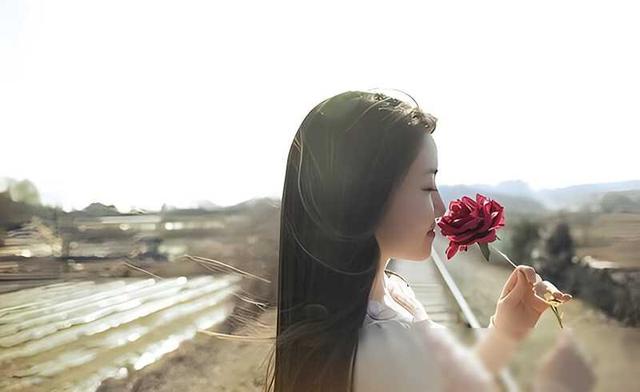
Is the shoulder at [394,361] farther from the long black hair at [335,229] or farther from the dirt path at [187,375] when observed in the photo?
the dirt path at [187,375]

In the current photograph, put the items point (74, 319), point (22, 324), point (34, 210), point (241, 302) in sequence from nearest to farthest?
point (241, 302) < point (34, 210) < point (22, 324) < point (74, 319)

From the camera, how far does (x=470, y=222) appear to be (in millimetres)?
512

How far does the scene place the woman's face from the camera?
48 cm

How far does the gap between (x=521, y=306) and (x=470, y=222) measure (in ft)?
0.31

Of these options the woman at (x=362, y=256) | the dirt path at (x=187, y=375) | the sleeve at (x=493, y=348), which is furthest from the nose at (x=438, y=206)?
the dirt path at (x=187, y=375)

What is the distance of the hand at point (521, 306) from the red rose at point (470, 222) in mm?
47

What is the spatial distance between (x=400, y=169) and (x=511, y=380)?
0.21 metres

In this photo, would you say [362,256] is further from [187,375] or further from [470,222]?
[187,375]

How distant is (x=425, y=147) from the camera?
485 mm

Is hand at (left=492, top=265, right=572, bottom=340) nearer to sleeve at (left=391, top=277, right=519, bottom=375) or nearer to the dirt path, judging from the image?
sleeve at (left=391, top=277, right=519, bottom=375)

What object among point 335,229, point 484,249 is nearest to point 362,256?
point 335,229

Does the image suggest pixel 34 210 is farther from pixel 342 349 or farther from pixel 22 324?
pixel 342 349

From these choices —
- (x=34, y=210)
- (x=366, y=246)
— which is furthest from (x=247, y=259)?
(x=34, y=210)

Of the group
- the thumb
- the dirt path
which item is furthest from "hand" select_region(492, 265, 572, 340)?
the dirt path
